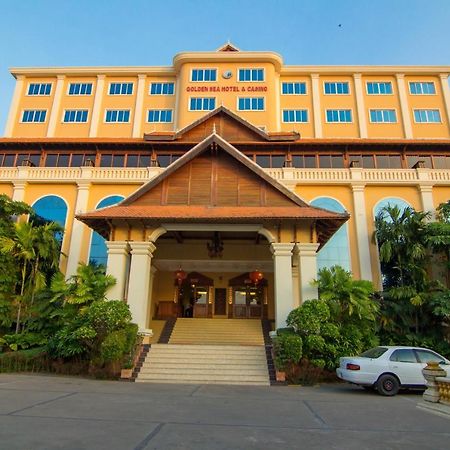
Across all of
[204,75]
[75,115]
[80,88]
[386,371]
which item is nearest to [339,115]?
[204,75]

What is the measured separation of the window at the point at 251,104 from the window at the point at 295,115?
2.57 meters

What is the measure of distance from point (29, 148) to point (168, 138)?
9.15 metres

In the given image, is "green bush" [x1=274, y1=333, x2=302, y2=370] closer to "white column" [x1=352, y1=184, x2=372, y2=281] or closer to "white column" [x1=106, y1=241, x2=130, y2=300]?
"white column" [x1=106, y1=241, x2=130, y2=300]

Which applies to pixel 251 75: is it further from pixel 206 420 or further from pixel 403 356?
pixel 206 420

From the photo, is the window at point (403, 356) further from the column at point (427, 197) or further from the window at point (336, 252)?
the column at point (427, 197)

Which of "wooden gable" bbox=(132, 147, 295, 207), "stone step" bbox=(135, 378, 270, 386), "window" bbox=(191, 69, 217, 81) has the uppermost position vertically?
"window" bbox=(191, 69, 217, 81)

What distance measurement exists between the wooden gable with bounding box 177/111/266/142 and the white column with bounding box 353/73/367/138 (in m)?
12.4

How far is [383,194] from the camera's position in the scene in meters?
21.3

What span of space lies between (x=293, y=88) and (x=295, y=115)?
2993 millimetres

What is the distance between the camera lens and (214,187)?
15.9 meters

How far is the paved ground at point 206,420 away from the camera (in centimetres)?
496

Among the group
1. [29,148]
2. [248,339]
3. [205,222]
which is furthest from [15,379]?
[29,148]

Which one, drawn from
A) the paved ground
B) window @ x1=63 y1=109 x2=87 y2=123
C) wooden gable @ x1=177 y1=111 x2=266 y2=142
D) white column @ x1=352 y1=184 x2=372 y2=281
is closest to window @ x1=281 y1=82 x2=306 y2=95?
wooden gable @ x1=177 y1=111 x2=266 y2=142

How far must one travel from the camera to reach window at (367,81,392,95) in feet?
110
